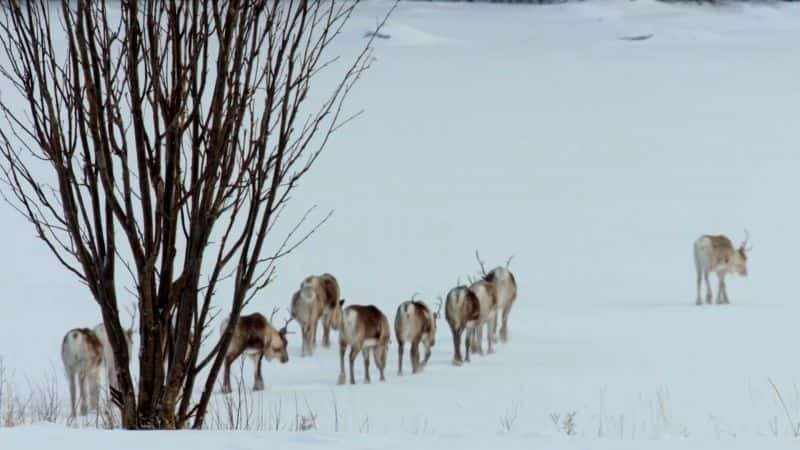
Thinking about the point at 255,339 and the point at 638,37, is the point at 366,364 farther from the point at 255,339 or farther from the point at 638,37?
the point at 638,37

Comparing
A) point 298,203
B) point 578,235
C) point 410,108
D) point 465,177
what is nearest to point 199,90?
point 578,235

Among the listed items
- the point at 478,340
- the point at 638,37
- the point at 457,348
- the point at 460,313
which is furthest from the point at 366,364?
the point at 638,37

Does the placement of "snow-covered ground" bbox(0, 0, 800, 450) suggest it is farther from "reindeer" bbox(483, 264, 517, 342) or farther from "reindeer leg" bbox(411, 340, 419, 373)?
"reindeer leg" bbox(411, 340, 419, 373)

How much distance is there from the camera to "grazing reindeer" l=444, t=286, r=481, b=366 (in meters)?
16.7

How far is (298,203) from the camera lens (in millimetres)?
32656

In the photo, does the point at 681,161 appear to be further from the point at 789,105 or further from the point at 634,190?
the point at 789,105

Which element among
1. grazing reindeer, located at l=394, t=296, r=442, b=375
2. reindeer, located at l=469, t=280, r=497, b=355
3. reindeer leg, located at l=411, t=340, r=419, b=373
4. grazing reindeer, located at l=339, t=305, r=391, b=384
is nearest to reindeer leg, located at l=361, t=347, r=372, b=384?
grazing reindeer, located at l=339, t=305, r=391, b=384

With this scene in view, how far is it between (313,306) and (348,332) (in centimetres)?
252

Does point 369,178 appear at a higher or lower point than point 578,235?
higher

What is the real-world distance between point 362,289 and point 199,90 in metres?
17.5

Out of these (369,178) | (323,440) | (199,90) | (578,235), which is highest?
(369,178)

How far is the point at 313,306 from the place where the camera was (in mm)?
17797

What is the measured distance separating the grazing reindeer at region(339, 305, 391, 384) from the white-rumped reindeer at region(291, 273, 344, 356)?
180 cm

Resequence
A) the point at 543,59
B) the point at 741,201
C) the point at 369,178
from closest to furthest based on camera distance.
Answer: the point at 741,201 → the point at 369,178 → the point at 543,59
